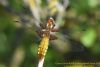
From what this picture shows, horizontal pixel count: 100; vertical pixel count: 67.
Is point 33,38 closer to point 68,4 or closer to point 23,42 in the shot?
point 23,42

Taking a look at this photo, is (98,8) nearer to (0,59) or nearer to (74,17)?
(74,17)

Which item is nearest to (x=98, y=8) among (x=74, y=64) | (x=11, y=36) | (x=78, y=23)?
(x=78, y=23)

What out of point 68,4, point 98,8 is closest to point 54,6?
point 68,4

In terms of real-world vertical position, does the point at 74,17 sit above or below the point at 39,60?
above
